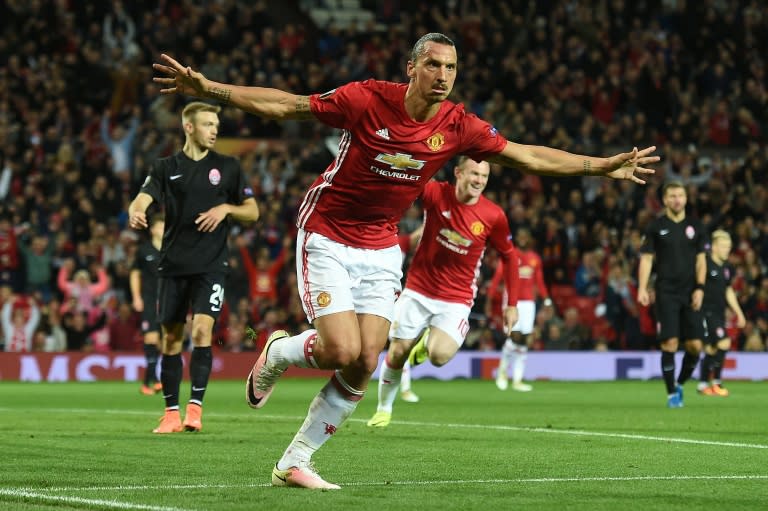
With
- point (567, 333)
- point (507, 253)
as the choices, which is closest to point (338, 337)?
point (507, 253)

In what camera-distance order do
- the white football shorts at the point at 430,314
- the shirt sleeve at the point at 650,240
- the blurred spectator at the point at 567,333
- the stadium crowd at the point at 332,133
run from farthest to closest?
the blurred spectator at the point at 567,333
the stadium crowd at the point at 332,133
the shirt sleeve at the point at 650,240
the white football shorts at the point at 430,314

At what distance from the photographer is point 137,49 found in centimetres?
2586

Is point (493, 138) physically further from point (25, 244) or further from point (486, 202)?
point (25, 244)

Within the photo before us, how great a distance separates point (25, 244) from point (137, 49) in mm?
5626

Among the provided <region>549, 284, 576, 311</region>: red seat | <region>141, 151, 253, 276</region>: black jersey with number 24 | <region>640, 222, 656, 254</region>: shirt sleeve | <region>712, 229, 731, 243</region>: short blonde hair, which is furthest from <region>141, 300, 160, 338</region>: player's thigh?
<region>549, 284, 576, 311</region>: red seat

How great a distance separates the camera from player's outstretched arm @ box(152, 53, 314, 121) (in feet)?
21.1

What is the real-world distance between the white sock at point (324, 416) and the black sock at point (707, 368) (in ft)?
40.4

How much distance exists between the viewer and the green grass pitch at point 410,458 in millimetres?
6207

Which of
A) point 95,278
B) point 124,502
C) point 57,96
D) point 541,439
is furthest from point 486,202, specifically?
point 57,96

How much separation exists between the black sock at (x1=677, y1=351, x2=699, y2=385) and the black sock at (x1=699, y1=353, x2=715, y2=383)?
3017 mm

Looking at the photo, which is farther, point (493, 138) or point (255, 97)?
point (493, 138)

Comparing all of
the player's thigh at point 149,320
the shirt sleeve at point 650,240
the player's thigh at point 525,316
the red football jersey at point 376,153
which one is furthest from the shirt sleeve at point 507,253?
the player's thigh at point 525,316

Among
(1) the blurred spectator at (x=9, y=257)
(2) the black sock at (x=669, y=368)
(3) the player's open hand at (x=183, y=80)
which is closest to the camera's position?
(3) the player's open hand at (x=183, y=80)

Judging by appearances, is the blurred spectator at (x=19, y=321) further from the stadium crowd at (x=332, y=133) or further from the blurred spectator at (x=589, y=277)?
the blurred spectator at (x=589, y=277)
